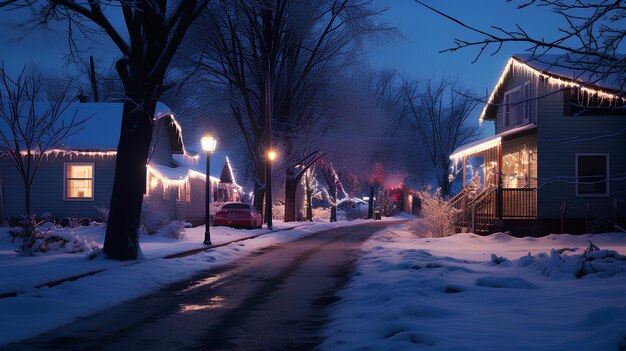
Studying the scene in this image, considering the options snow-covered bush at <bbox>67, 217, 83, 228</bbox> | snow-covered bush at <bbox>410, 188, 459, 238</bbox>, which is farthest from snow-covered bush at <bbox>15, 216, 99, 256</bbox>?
snow-covered bush at <bbox>410, 188, 459, 238</bbox>

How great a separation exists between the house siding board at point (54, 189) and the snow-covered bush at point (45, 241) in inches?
435

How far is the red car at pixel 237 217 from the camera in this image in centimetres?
3131

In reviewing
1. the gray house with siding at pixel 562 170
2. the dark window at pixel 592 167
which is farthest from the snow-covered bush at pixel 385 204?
the dark window at pixel 592 167

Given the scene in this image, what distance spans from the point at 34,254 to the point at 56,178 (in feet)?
41.9

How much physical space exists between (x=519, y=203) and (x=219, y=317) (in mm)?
18623

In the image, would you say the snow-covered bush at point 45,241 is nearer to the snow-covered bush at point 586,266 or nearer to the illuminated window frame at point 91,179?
the snow-covered bush at point 586,266

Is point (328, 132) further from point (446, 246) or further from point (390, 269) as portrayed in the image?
point (390, 269)

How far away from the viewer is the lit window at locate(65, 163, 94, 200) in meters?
26.5

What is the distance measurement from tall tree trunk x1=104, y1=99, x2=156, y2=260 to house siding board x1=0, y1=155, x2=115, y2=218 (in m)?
13.4

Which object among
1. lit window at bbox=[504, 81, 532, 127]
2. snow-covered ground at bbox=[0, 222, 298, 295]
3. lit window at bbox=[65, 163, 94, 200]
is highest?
lit window at bbox=[504, 81, 532, 127]

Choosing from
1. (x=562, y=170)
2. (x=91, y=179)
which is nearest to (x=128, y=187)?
(x=91, y=179)

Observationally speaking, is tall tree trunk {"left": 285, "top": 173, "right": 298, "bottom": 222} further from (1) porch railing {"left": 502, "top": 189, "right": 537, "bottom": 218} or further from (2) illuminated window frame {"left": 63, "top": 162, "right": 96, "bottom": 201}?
(1) porch railing {"left": 502, "top": 189, "right": 537, "bottom": 218}

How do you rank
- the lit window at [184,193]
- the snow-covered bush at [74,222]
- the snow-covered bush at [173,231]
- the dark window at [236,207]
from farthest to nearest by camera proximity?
1. the lit window at [184,193]
2. the dark window at [236,207]
3. the snow-covered bush at [74,222]
4. the snow-covered bush at [173,231]

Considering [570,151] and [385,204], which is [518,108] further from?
[385,204]
